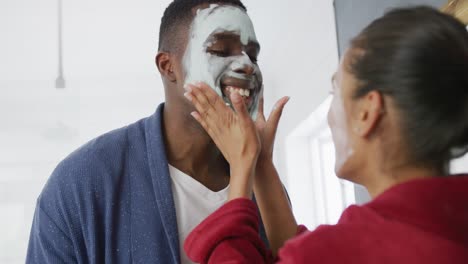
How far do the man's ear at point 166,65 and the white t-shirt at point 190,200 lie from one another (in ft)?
0.56

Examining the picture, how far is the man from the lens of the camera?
74 centimetres

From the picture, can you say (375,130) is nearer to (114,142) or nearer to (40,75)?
(114,142)

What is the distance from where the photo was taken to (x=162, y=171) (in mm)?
796

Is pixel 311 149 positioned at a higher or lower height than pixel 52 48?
lower

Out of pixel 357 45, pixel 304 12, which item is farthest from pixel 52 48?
pixel 357 45

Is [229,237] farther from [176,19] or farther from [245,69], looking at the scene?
[176,19]

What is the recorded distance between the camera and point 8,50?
220cm

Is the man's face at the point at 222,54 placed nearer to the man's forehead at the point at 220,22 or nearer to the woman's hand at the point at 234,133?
the man's forehead at the point at 220,22

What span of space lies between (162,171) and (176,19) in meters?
0.30

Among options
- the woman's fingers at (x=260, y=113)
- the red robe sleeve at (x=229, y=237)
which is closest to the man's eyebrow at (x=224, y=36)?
the woman's fingers at (x=260, y=113)

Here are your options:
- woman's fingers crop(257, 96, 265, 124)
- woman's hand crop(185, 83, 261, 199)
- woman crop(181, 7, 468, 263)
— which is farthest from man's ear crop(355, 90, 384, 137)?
woman's fingers crop(257, 96, 265, 124)

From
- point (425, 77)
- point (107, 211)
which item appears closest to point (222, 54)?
point (107, 211)

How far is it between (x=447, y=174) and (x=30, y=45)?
2038 mm

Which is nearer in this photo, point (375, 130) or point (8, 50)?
point (375, 130)
